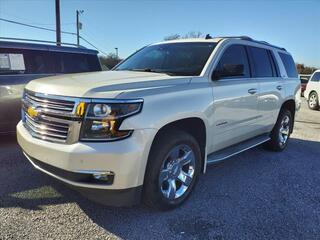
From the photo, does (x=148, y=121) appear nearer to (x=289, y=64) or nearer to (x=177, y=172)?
(x=177, y=172)

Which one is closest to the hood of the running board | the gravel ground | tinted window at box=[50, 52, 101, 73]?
the running board

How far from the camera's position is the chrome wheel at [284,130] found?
6054 millimetres

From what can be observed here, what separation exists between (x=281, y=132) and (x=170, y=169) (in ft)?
11.4

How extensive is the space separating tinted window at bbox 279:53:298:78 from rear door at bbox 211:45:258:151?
70.3 inches

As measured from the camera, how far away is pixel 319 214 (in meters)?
3.51

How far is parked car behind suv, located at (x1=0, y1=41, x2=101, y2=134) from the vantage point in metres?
5.41

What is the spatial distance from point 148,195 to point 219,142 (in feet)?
4.48

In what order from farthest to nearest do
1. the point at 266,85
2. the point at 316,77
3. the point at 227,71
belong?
1. the point at 316,77
2. the point at 266,85
3. the point at 227,71

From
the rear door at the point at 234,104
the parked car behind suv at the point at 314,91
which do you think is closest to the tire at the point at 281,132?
the rear door at the point at 234,104

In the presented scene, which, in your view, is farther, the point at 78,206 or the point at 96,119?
the point at 78,206

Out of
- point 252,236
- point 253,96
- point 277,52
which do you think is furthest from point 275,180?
point 277,52

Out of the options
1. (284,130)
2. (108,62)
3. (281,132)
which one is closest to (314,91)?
(284,130)

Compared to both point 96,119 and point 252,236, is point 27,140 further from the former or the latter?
point 252,236

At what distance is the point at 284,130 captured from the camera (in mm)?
6242
